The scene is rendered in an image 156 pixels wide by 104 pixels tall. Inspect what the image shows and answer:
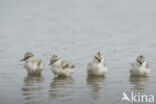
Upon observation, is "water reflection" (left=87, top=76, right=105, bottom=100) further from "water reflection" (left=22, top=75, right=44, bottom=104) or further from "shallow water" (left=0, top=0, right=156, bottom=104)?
"water reflection" (left=22, top=75, right=44, bottom=104)

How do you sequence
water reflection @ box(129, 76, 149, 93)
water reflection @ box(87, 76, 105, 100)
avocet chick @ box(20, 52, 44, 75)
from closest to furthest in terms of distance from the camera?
1. water reflection @ box(87, 76, 105, 100)
2. water reflection @ box(129, 76, 149, 93)
3. avocet chick @ box(20, 52, 44, 75)

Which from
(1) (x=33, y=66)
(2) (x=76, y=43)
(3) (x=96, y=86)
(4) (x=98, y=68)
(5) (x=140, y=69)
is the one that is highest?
(2) (x=76, y=43)

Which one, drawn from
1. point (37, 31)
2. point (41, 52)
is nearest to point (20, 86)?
point (41, 52)

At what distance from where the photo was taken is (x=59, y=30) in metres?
30.1

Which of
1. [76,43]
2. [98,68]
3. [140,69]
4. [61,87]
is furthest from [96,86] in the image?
[76,43]

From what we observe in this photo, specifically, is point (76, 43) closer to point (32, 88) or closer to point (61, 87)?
point (61, 87)

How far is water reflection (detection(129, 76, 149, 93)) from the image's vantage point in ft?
52.7

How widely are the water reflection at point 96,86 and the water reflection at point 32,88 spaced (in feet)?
5.40

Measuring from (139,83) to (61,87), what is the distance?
109 inches

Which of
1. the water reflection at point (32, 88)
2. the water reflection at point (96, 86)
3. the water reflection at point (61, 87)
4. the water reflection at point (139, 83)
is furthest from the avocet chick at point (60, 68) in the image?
the water reflection at point (139, 83)

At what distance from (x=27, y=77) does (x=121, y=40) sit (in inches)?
360

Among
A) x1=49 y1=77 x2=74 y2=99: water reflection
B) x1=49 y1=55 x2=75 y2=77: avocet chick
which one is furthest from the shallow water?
x1=49 y1=55 x2=75 y2=77: avocet chick

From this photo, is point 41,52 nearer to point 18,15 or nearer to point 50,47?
point 50,47

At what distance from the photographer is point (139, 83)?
1730 centimetres
